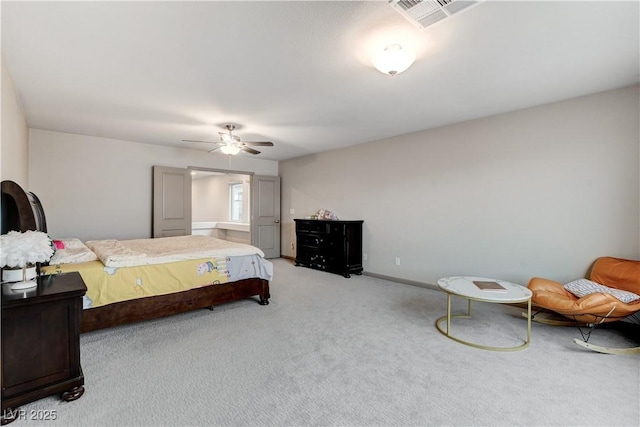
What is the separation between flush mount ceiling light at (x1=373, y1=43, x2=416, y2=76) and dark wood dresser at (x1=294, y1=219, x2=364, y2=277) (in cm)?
320

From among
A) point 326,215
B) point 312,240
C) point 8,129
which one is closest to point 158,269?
point 8,129

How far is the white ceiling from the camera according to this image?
1.87 metres

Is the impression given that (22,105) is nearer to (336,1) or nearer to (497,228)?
(336,1)

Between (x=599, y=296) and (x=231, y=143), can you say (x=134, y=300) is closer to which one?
(x=231, y=143)

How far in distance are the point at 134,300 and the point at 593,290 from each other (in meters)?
4.50

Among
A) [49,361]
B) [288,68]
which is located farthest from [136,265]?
[288,68]

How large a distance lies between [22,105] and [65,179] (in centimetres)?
149

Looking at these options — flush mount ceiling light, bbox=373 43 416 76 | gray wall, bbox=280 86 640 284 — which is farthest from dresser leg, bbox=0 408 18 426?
gray wall, bbox=280 86 640 284

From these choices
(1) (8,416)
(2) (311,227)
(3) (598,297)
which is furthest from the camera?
(2) (311,227)

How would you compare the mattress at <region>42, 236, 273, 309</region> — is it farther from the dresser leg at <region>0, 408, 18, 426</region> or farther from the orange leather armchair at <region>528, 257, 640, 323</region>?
the orange leather armchair at <region>528, 257, 640, 323</region>

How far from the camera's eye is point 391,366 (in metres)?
2.26

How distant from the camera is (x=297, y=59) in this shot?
240cm

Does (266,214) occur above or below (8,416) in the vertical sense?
above

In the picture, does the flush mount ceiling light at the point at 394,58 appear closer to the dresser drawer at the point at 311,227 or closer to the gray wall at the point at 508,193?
the gray wall at the point at 508,193
